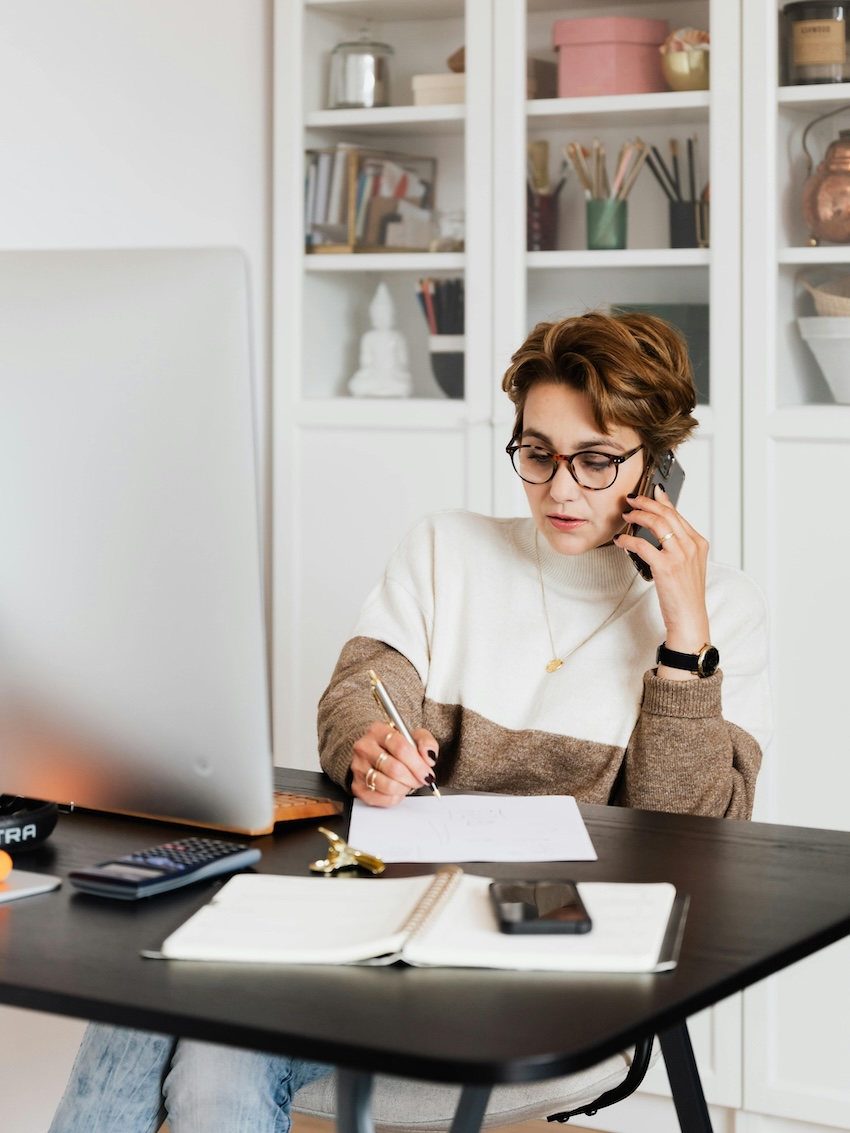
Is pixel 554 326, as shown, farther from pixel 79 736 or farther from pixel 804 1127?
pixel 804 1127

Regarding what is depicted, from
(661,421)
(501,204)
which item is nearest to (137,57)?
(501,204)

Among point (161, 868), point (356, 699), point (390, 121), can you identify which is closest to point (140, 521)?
point (161, 868)

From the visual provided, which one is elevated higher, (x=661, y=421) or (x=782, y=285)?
(x=782, y=285)

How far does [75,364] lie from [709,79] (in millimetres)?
1824

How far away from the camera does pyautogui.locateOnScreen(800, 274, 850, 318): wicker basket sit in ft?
8.12

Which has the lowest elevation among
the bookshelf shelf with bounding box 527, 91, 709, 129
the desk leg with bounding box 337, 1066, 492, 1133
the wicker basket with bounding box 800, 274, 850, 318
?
the desk leg with bounding box 337, 1066, 492, 1133

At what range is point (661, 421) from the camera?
5.58ft

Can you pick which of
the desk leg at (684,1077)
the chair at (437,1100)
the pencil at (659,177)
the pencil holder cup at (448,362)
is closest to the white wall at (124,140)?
the pencil holder cup at (448,362)

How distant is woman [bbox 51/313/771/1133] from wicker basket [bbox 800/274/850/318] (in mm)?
865

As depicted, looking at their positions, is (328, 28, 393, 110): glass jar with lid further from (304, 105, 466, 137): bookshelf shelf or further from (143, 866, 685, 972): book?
(143, 866, 685, 972): book

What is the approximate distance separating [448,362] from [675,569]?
4.10 ft

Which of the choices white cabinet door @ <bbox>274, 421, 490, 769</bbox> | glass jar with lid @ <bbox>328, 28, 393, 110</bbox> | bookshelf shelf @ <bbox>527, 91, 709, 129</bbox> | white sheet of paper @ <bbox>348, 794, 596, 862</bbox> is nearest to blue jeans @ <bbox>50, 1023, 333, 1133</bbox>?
white sheet of paper @ <bbox>348, 794, 596, 862</bbox>

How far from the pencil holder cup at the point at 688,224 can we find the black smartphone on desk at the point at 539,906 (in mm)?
1791

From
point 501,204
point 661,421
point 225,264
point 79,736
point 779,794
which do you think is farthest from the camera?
point 501,204
